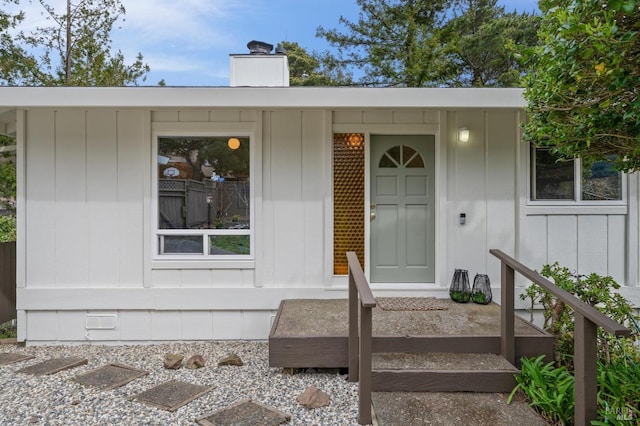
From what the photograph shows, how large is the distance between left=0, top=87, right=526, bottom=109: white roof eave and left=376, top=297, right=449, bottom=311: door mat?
1.87 metres

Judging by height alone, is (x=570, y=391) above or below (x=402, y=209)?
below

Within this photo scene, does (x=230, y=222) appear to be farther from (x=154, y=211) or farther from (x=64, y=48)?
(x=64, y=48)

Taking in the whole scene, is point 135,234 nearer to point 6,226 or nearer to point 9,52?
point 6,226

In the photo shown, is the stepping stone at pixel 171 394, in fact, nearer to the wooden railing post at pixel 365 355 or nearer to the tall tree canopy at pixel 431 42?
the wooden railing post at pixel 365 355

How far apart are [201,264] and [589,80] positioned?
11.5 feet

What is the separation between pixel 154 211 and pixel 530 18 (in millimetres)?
12326

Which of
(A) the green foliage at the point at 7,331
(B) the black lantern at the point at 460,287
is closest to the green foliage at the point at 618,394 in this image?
(B) the black lantern at the point at 460,287

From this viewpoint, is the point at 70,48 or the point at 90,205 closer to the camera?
the point at 90,205

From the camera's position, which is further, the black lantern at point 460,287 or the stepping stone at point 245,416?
the black lantern at point 460,287

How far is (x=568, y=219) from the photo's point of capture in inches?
160

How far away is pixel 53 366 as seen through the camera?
3.39 m

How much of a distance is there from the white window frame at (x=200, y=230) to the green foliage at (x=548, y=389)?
2.56 m

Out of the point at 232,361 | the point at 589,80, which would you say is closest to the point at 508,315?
the point at 589,80

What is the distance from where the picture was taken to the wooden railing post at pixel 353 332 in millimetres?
2895
